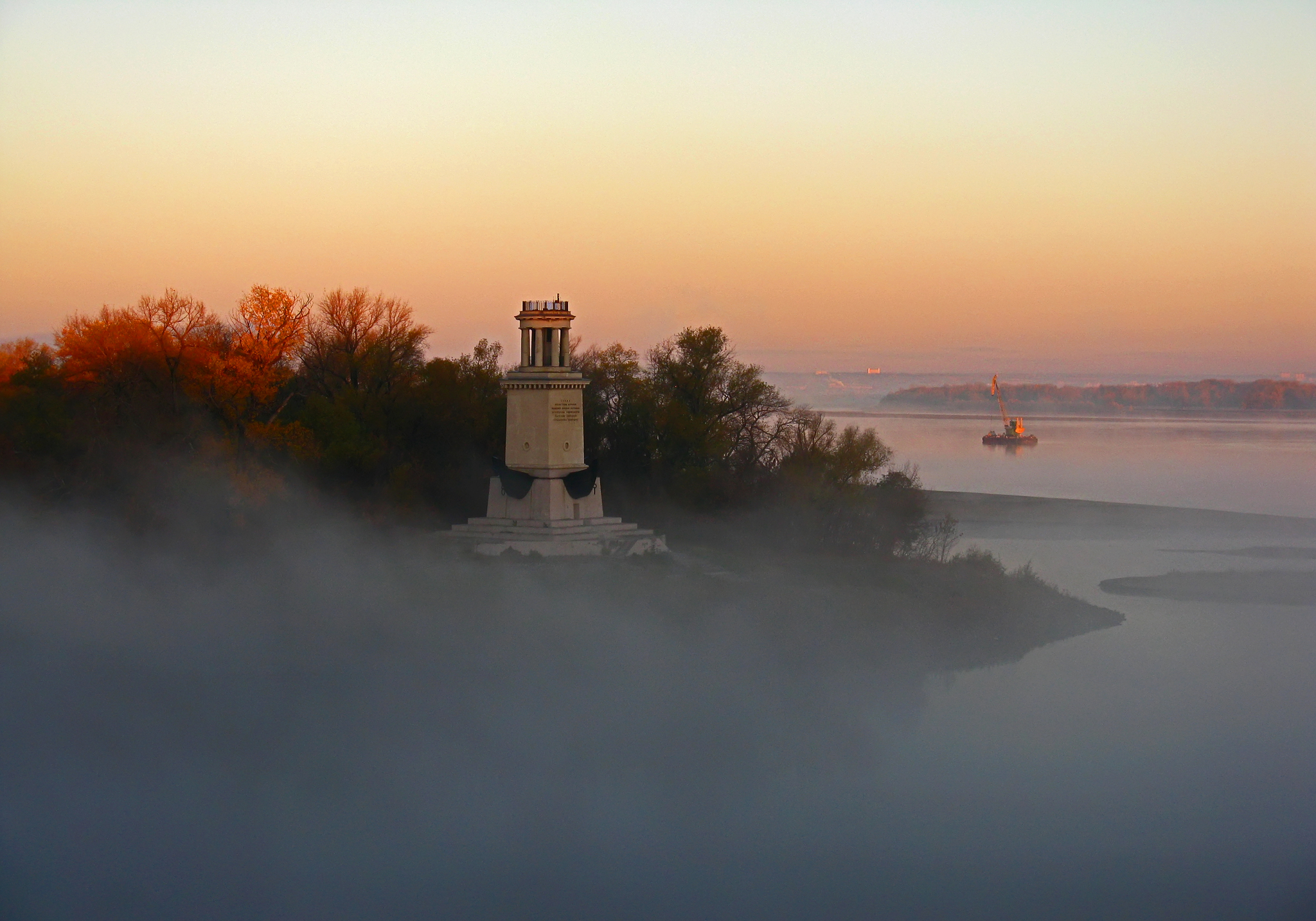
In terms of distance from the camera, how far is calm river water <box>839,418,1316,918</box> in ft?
72.9

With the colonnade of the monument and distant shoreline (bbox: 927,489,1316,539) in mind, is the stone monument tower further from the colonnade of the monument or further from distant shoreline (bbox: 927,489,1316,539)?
distant shoreline (bbox: 927,489,1316,539)

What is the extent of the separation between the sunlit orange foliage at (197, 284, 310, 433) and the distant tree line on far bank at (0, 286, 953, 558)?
5cm

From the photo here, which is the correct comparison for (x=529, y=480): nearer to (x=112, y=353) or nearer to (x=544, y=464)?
(x=544, y=464)

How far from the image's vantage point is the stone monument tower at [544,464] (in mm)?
34344

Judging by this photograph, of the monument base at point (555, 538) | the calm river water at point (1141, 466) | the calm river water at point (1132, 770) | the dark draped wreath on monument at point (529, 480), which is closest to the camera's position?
the calm river water at point (1132, 770)

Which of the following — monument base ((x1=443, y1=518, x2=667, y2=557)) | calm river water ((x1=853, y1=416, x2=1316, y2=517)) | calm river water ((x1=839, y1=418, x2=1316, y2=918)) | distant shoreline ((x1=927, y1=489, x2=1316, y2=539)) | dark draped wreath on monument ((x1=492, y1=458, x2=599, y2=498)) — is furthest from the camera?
calm river water ((x1=853, y1=416, x2=1316, y2=517))

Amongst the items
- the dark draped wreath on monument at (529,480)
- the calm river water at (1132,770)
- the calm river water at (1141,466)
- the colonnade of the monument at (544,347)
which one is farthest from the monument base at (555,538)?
the calm river water at (1141,466)

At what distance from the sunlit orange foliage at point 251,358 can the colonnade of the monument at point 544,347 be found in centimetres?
722

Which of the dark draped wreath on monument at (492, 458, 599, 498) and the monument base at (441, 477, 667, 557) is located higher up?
the dark draped wreath on monument at (492, 458, 599, 498)

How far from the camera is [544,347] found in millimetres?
34656

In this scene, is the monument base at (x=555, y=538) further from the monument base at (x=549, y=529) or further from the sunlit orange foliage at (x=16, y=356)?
the sunlit orange foliage at (x=16, y=356)

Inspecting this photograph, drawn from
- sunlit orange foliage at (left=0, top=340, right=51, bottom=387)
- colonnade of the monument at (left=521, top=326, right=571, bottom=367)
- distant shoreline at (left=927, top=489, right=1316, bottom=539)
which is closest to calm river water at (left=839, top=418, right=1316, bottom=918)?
colonnade of the monument at (left=521, top=326, right=571, bottom=367)

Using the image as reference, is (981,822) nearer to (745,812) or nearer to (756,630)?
(745,812)

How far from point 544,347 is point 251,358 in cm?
859
